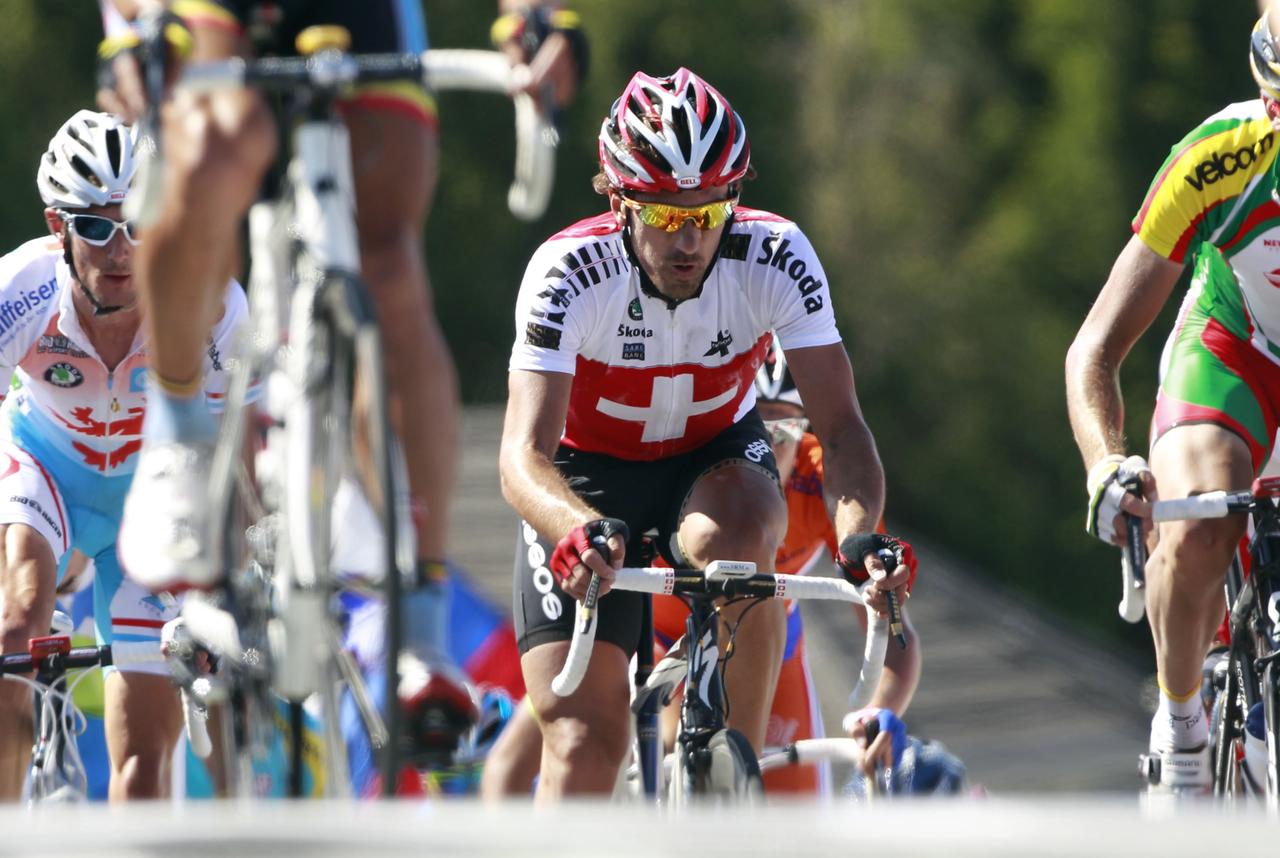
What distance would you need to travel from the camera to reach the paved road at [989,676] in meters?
17.0

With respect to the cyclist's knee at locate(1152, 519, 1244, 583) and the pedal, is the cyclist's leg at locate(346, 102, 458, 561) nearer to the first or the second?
the cyclist's knee at locate(1152, 519, 1244, 583)

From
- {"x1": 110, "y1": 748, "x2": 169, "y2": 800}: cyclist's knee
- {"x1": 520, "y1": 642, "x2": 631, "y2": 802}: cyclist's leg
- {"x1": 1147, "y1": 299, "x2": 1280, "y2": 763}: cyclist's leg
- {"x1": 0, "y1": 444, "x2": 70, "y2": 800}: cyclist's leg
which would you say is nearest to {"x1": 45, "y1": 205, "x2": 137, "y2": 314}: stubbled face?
{"x1": 0, "y1": 444, "x2": 70, "y2": 800}: cyclist's leg

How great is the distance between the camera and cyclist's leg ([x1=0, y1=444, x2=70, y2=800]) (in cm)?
718

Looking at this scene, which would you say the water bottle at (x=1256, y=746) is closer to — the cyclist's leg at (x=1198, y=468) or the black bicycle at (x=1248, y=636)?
the black bicycle at (x=1248, y=636)

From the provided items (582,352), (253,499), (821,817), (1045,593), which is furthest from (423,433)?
(1045,593)

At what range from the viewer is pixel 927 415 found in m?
35.8

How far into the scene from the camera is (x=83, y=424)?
24.6 feet

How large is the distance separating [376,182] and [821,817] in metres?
1.94

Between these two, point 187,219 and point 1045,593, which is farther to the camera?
point 1045,593

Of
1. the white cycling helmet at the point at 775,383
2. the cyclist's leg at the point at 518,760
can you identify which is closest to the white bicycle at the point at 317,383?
the cyclist's leg at the point at 518,760

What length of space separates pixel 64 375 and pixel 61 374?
1cm

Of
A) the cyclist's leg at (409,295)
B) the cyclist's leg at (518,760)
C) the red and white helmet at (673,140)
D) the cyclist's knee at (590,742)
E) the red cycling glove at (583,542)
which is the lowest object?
the cyclist's leg at (518,760)

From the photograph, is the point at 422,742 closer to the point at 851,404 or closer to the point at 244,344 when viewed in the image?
the point at 244,344

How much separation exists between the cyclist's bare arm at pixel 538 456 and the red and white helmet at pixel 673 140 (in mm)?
623
